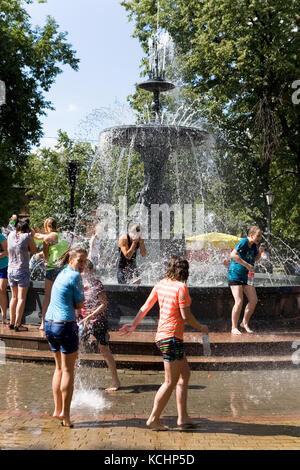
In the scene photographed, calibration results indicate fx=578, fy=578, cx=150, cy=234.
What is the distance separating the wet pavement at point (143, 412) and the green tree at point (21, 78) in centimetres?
1964

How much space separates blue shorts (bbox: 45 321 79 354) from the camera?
5258 millimetres

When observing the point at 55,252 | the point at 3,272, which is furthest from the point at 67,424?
the point at 3,272

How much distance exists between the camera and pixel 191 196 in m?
35.8

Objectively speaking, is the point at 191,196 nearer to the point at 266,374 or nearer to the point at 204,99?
the point at 204,99

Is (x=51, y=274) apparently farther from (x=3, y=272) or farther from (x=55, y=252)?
(x=3, y=272)

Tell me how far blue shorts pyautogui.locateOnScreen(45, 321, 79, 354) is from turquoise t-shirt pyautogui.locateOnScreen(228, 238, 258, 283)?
4.11 metres

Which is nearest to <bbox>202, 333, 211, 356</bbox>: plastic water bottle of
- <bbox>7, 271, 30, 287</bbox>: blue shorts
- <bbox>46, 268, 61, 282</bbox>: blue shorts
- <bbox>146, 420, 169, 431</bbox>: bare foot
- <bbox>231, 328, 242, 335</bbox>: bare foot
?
<bbox>146, 420, 169, 431</bbox>: bare foot

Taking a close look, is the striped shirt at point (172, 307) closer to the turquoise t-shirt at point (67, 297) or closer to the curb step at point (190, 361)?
the turquoise t-shirt at point (67, 297)

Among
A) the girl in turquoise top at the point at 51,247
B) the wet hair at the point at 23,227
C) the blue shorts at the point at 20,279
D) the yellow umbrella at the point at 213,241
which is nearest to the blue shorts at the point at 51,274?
the girl in turquoise top at the point at 51,247

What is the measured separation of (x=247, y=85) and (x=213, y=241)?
7949 mm

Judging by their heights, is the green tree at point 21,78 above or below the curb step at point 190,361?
above

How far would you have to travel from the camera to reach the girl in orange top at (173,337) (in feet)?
16.8
